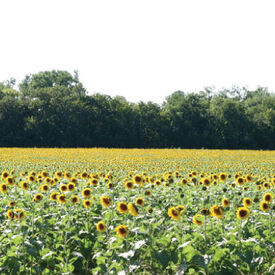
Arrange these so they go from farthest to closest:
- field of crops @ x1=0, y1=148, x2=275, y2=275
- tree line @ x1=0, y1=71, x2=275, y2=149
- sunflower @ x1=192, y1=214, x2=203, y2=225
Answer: tree line @ x1=0, y1=71, x2=275, y2=149 < sunflower @ x1=192, y1=214, x2=203, y2=225 < field of crops @ x1=0, y1=148, x2=275, y2=275

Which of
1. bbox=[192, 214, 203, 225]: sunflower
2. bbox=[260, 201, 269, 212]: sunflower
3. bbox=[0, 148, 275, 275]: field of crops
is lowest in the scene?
bbox=[0, 148, 275, 275]: field of crops

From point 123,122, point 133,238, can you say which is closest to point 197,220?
point 133,238

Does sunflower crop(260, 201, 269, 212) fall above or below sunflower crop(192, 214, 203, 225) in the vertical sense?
above

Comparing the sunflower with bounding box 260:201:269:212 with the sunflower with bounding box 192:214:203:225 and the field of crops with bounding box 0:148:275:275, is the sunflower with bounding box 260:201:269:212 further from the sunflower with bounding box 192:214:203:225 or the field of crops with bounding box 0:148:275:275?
the sunflower with bounding box 192:214:203:225

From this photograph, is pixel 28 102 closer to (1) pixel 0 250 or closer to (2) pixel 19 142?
(2) pixel 19 142

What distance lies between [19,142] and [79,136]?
20.5 ft

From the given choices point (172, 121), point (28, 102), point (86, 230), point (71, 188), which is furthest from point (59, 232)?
point (172, 121)

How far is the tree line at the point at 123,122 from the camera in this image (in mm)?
53344

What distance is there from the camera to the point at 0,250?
A: 18.7 ft

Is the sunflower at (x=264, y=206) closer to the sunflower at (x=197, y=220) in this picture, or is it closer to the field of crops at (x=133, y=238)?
the field of crops at (x=133, y=238)

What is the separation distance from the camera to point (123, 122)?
57.9m

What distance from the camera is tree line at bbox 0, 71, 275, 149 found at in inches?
2100

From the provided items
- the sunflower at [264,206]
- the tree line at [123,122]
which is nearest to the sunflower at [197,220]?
the sunflower at [264,206]

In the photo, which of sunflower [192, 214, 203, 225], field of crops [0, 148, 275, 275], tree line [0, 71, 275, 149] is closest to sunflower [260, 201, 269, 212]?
field of crops [0, 148, 275, 275]
